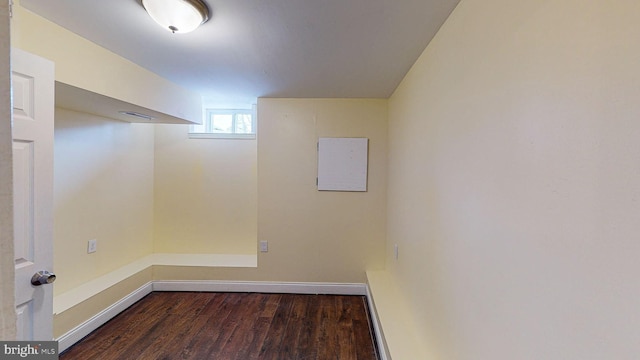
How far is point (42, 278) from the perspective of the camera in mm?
1298

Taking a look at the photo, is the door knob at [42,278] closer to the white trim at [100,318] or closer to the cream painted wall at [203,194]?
the white trim at [100,318]

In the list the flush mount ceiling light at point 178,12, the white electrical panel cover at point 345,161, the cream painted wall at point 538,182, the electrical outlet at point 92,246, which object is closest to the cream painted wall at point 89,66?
the flush mount ceiling light at point 178,12

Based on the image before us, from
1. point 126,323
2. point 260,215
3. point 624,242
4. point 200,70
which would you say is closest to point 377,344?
point 260,215

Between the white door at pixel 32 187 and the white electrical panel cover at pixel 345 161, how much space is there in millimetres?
2191

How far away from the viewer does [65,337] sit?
2.12 meters

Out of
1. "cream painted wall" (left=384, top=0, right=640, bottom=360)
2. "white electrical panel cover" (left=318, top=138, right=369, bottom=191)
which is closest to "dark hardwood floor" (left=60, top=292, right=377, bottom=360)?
"cream painted wall" (left=384, top=0, right=640, bottom=360)

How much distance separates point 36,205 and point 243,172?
218 cm

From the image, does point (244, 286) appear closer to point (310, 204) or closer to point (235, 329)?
point (235, 329)

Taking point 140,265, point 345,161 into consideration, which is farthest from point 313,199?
point 140,265

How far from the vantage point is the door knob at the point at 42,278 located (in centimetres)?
128

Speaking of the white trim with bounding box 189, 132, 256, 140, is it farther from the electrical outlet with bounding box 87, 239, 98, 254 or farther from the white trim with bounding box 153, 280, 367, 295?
the white trim with bounding box 153, 280, 367, 295

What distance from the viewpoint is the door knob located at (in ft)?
4.19

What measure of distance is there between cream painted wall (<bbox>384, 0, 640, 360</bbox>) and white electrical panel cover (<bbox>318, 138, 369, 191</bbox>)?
1.53 metres

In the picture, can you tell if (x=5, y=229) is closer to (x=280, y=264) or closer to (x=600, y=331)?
(x=600, y=331)
